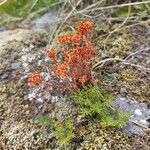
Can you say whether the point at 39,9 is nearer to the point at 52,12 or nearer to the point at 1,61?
the point at 52,12

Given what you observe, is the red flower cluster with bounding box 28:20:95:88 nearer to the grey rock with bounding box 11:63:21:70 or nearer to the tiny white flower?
the tiny white flower

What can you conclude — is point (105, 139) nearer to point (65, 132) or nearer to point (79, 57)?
point (65, 132)

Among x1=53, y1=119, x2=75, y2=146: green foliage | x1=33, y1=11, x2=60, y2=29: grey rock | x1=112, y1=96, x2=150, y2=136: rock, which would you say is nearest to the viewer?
x1=53, y1=119, x2=75, y2=146: green foliage

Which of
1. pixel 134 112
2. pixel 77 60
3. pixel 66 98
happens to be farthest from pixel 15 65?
pixel 134 112

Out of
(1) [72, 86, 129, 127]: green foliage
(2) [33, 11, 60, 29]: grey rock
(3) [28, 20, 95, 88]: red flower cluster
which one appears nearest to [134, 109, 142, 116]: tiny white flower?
(1) [72, 86, 129, 127]: green foliage

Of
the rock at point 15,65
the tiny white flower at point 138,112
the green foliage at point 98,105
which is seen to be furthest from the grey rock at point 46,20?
the tiny white flower at point 138,112
